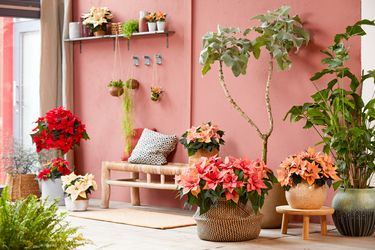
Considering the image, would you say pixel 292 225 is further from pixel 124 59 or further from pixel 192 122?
pixel 124 59

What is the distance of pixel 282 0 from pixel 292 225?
76.0 inches

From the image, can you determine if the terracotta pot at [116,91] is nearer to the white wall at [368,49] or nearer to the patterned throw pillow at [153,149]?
the patterned throw pillow at [153,149]

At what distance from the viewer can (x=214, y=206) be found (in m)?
5.39

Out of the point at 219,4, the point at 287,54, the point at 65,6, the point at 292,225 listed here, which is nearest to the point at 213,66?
the point at 219,4

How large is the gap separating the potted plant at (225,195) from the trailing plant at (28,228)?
3760 mm

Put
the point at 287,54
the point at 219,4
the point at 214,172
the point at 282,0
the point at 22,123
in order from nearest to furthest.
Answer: the point at 214,172
the point at 287,54
the point at 282,0
the point at 219,4
the point at 22,123

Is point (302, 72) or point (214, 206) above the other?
point (302, 72)

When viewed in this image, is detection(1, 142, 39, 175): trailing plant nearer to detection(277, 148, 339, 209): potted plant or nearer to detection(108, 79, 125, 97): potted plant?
detection(108, 79, 125, 97): potted plant

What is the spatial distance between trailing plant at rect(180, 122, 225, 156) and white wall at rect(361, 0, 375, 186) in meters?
1.37

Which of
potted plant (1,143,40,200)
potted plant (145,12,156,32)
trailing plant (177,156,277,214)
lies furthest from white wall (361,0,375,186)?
potted plant (1,143,40,200)

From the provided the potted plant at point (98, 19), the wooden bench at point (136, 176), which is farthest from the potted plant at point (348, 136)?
the potted plant at point (98, 19)

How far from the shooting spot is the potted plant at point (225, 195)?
209 inches

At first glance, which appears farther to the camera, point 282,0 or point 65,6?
point 65,6

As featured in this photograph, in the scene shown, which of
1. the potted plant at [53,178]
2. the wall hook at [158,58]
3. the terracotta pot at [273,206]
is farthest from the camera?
the wall hook at [158,58]
